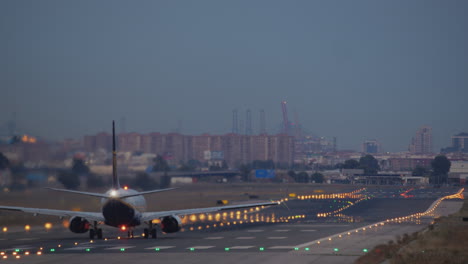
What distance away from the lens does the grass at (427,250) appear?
103 ft

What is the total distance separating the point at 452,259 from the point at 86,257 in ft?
59.0

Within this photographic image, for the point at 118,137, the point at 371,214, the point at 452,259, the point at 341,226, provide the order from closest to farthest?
the point at 452,259, the point at 341,226, the point at 371,214, the point at 118,137

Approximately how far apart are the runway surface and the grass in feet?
4.55

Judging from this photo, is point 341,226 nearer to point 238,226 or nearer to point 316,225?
point 316,225

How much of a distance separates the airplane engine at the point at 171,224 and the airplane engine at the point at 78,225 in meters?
5.39

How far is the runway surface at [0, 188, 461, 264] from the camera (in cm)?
3719

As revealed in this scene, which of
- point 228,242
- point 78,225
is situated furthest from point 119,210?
point 228,242

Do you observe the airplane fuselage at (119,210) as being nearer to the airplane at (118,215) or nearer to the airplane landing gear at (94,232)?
the airplane at (118,215)

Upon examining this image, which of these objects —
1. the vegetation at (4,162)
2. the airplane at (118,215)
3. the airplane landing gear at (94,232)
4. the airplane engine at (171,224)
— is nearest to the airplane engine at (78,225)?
the airplane at (118,215)

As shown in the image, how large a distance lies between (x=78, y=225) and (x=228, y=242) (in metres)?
11.4

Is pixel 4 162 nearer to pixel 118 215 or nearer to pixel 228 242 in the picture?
pixel 118 215

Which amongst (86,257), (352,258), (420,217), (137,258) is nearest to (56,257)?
(86,257)

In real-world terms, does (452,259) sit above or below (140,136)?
below

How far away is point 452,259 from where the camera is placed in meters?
31.2
